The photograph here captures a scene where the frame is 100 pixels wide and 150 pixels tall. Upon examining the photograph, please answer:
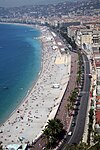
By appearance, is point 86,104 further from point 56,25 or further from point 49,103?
point 56,25

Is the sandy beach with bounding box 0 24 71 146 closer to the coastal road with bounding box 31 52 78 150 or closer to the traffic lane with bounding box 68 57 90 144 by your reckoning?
Result: the coastal road with bounding box 31 52 78 150

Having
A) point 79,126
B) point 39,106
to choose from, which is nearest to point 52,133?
point 79,126

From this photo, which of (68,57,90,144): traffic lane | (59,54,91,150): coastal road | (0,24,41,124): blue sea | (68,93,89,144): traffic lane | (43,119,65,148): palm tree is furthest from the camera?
(0,24,41,124): blue sea

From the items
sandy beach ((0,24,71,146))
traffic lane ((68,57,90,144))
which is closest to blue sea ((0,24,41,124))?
sandy beach ((0,24,71,146))

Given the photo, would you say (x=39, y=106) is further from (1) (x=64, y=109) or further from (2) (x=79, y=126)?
(2) (x=79, y=126)

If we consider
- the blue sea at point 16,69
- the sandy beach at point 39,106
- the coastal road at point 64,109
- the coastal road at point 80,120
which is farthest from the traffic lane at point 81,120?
the blue sea at point 16,69

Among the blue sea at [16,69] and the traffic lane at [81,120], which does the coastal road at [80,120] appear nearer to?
the traffic lane at [81,120]
